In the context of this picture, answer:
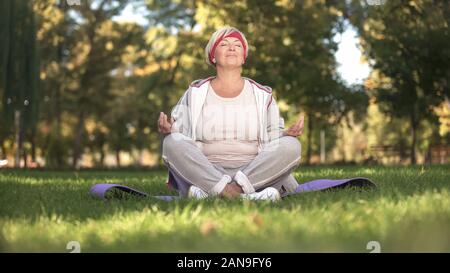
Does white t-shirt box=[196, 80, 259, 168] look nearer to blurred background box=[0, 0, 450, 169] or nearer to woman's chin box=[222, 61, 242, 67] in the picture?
woman's chin box=[222, 61, 242, 67]

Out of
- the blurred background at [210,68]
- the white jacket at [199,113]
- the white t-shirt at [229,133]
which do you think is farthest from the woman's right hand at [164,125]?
the blurred background at [210,68]

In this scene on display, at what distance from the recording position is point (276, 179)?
4.80 meters

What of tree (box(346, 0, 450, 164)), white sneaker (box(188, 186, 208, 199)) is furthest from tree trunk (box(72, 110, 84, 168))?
white sneaker (box(188, 186, 208, 199))

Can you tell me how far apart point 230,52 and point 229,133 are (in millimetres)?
646

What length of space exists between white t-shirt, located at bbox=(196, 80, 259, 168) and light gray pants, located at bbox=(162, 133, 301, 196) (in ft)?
0.43

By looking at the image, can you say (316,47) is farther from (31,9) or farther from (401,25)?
(31,9)

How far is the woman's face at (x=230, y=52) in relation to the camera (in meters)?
4.93

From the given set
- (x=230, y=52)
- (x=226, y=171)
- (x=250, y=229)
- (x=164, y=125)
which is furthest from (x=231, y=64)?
(x=250, y=229)

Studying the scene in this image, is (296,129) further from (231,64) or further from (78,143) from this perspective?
(78,143)

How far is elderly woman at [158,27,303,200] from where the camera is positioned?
465 cm

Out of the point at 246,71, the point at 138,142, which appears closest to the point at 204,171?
the point at 246,71

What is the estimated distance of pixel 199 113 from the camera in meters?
4.95
